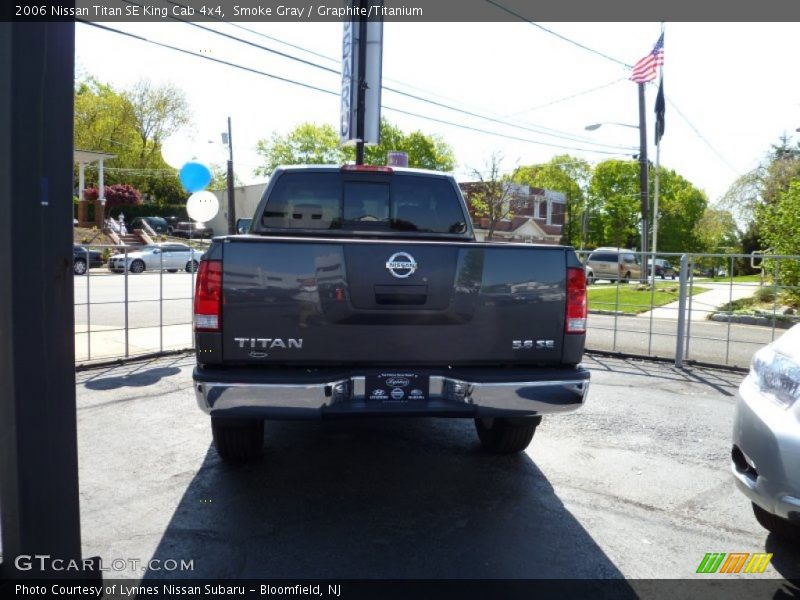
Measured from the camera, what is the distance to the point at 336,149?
180 feet

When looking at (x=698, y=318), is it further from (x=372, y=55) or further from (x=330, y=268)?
(x=330, y=268)

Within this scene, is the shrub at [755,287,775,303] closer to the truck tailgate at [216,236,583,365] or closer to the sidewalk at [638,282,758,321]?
the sidewalk at [638,282,758,321]

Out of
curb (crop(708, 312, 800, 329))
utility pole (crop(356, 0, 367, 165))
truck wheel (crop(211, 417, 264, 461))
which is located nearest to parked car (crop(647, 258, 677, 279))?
curb (crop(708, 312, 800, 329))

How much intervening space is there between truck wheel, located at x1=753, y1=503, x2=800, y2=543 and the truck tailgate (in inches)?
49.4

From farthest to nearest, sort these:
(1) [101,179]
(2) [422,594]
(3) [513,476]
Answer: (1) [101,179]
(3) [513,476]
(2) [422,594]

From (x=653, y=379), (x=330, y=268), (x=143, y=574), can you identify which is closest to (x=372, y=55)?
(x=653, y=379)

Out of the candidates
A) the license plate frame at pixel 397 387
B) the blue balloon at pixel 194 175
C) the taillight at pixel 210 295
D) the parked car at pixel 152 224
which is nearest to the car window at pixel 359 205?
the taillight at pixel 210 295

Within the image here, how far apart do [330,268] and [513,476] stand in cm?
203

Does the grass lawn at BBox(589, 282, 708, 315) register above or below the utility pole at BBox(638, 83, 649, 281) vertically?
below

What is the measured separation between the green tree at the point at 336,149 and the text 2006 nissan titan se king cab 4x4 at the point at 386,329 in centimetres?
4712

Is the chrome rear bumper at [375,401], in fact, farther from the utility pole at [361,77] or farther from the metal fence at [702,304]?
the utility pole at [361,77]

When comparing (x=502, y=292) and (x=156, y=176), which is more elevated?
(x=156, y=176)

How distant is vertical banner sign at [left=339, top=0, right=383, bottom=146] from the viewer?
11.8m

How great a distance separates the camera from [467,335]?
3496 mm
